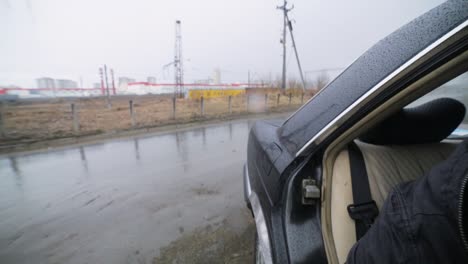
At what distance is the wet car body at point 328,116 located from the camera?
86cm

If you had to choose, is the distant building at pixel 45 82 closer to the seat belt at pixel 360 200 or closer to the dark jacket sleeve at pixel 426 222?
the seat belt at pixel 360 200

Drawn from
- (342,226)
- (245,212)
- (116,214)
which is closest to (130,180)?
(116,214)

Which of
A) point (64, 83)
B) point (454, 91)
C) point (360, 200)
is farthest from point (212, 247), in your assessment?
point (64, 83)

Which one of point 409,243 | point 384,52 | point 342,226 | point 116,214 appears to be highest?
point 384,52

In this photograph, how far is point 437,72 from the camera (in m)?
0.88

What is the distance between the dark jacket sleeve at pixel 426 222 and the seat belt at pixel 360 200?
0.32 meters

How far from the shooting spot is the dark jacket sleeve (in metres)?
0.60

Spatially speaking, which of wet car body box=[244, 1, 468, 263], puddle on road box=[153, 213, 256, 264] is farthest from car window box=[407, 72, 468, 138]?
puddle on road box=[153, 213, 256, 264]

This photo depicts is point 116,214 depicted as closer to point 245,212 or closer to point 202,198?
point 202,198

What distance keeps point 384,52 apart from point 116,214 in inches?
145

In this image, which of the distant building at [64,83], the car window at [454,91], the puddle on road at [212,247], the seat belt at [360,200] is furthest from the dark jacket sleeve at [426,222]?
the distant building at [64,83]

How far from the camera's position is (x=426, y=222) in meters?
0.64

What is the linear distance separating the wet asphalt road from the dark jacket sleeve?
186 centimetres

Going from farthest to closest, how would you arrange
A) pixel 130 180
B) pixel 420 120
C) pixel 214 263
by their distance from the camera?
pixel 130 180, pixel 214 263, pixel 420 120
